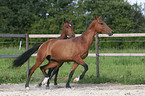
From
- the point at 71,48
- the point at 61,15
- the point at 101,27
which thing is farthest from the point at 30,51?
the point at 61,15

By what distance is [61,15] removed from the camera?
2762 centimetres

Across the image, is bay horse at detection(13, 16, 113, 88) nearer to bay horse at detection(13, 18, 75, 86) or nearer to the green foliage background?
bay horse at detection(13, 18, 75, 86)

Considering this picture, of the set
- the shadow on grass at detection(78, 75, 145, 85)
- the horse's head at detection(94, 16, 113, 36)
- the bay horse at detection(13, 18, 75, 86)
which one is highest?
the horse's head at detection(94, 16, 113, 36)

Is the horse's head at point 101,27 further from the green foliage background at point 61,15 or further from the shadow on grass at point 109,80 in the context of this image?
the green foliage background at point 61,15

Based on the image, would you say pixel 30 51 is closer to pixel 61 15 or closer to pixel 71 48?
pixel 71 48

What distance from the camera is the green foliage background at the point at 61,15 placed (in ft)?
82.3

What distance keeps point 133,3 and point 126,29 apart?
4.31 m

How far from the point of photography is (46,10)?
30844 millimetres


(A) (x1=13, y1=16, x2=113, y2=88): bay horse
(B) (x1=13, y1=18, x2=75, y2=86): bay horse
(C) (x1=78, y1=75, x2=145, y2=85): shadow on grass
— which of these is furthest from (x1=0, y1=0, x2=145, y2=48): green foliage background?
(A) (x1=13, y1=16, x2=113, y2=88): bay horse

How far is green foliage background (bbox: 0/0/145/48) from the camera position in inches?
988

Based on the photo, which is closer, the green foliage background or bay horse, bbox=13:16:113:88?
bay horse, bbox=13:16:113:88

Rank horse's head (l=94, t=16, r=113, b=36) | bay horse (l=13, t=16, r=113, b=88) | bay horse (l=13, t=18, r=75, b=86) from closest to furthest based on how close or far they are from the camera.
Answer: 1. bay horse (l=13, t=16, r=113, b=88)
2. horse's head (l=94, t=16, r=113, b=36)
3. bay horse (l=13, t=18, r=75, b=86)

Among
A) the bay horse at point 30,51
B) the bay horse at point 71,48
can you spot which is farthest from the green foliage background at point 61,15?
the bay horse at point 71,48

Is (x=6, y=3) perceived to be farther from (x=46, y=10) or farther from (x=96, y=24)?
(x=96, y=24)
